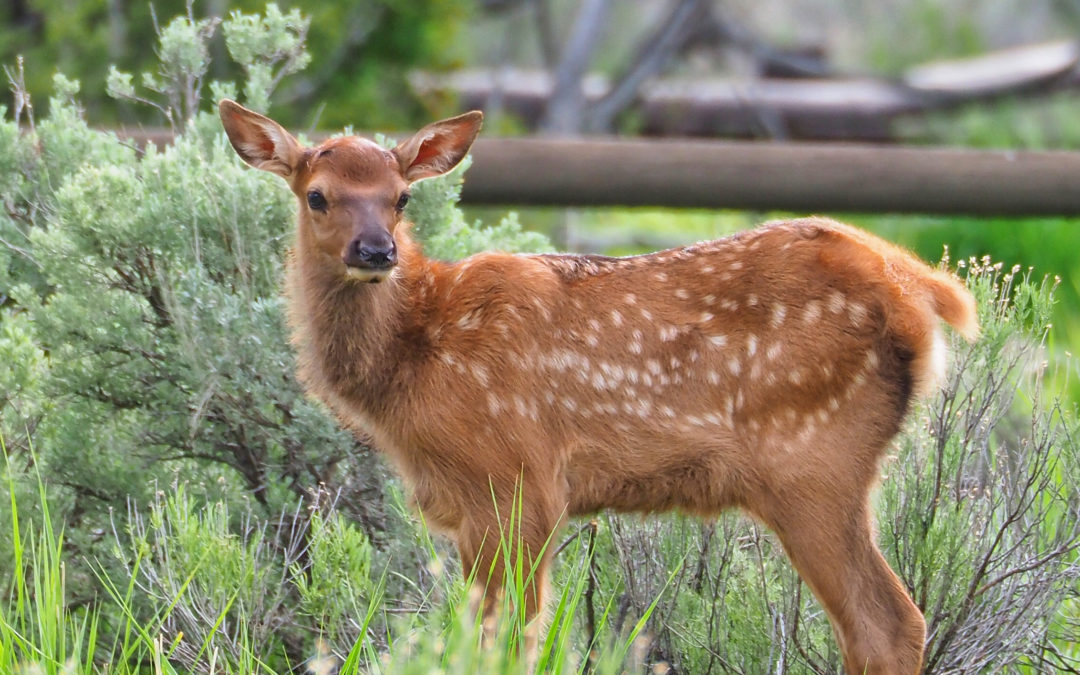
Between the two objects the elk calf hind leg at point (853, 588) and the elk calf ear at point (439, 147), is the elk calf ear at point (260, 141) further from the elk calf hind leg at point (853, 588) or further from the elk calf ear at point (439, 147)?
the elk calf hind leg at point (853, 588)

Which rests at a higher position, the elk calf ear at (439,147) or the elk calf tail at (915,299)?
the elk calf ear at (439,147)

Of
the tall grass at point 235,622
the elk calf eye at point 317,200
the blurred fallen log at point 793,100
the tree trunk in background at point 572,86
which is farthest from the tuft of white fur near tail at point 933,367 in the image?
the tree trunk in background at point 572,86

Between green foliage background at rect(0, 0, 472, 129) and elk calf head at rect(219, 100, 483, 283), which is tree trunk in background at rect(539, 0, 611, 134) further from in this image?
elk calf head at rect(219, 100, 483, 283)

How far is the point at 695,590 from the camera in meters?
4.76

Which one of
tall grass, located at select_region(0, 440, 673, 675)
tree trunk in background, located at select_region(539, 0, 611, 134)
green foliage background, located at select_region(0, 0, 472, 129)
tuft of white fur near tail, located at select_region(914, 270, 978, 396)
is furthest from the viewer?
tree trunk in background, located at select_region(539, 0, 611, 134)

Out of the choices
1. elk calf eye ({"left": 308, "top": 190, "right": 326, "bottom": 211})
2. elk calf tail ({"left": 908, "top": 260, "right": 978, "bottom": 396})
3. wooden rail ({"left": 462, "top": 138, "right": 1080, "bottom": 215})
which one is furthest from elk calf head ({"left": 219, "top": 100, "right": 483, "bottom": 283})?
wooden rail ({"left": 462, "top": 138, "right": 1080, "bottom": 215})

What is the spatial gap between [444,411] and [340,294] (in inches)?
22.6

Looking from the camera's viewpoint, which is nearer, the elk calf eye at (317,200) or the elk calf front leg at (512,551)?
the elk calf front leg at (512,551)

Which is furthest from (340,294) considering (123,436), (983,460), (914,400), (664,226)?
(664,226)

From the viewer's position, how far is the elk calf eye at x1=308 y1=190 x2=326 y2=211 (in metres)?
4.34

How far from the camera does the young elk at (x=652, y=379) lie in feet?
13.3

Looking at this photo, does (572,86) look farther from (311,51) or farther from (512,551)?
(512,551)

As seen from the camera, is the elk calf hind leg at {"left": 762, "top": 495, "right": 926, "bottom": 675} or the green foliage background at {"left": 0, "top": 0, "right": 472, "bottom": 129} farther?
the green foliage background at {"left": 0, "top": 0, "right": 472, "bottom": 129}

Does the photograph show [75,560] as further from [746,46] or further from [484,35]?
[484,35]
